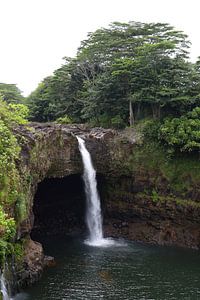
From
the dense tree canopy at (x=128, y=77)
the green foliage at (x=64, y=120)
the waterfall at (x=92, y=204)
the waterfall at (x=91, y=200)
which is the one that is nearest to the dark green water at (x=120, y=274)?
the waterfall at (x=92, y=204)

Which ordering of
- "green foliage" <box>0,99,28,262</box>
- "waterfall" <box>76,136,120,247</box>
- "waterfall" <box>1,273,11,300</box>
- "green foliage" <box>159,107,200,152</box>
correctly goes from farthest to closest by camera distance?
"waterfall" <box>76,136,120,247</box>, "green foliage" <box>159,107,200,152</box>, "green foliage" <box>0,99,28,262</box>, "waterfall" <box>1,273,11,300</box>

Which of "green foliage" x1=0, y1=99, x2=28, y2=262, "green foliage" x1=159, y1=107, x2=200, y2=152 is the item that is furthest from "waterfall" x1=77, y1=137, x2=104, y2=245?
"green foliage" x1=0, y1=99, x2=28, y2=262

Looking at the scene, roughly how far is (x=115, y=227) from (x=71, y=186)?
493 centimetres

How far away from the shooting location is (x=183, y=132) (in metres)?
28.9

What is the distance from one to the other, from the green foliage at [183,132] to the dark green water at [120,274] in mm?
7595

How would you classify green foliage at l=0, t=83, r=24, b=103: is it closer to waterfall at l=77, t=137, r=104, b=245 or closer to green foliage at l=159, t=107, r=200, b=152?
waterfall at l=77, t=137, r=104, b=245

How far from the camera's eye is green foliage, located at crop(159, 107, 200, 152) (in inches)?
1130

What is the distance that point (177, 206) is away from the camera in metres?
28.5

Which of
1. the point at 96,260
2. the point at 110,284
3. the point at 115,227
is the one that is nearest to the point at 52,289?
the point at 110,284

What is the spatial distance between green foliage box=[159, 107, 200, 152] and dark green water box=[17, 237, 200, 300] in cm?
759

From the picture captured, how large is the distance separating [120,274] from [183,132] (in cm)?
1200

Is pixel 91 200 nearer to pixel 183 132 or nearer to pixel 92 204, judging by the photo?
pixel 92 204

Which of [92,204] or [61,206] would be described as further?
[61,206]

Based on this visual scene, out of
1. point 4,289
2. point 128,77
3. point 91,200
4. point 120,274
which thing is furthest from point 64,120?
point 4,289
